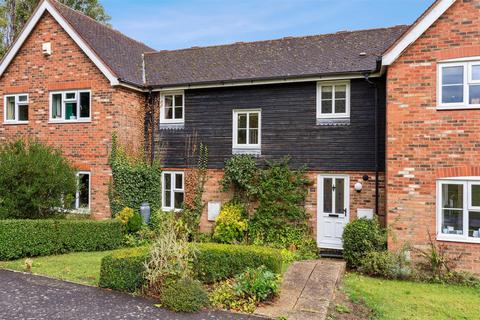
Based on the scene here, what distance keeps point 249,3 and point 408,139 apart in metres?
6.06

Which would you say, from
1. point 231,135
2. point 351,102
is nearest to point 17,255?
point 231,135

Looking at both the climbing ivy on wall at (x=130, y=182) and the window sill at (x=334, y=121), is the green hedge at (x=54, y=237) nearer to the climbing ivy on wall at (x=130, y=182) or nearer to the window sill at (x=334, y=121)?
the climbing ivy on wall at (x=130, y=182)

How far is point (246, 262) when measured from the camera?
7809 millimetres

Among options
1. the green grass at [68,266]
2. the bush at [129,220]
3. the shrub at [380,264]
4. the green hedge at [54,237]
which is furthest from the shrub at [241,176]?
the green grass at [68,266]

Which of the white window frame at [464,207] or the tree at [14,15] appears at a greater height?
the tree at [14,15]

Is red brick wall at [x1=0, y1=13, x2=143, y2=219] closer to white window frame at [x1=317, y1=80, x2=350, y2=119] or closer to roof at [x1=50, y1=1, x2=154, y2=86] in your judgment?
roof at [x1=50, y1=1, x2=154, y2=86]

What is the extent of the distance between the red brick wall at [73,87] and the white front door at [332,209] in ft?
23.6

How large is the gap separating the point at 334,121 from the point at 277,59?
11.6 feet

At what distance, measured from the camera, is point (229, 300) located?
22.9 ft

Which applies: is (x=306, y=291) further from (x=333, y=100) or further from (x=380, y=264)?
(x=333, y=100)

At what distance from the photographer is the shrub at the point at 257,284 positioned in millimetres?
6902

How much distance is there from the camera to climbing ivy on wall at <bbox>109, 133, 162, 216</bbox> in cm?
1303

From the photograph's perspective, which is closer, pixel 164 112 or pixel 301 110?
pixel 301 110

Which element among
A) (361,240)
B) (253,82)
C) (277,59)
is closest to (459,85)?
(361,240)
